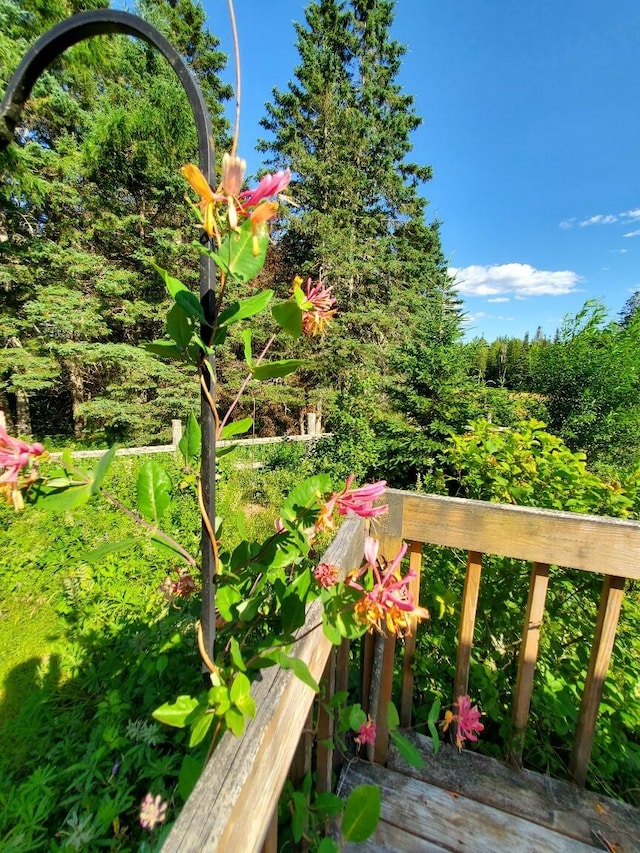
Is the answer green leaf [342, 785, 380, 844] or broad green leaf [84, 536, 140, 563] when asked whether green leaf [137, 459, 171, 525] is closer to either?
broad green leaf [84, 536, 140, 563]

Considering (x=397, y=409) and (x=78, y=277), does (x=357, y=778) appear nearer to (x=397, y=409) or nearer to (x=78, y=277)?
(x=397, y=409)

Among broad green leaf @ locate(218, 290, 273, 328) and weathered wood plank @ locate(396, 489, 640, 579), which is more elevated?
broad green leaf @ locate(218, 290, 273, 328)

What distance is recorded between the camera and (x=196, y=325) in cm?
44

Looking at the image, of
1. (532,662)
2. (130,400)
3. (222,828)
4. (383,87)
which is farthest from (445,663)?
(383,87)

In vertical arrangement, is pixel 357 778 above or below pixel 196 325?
below

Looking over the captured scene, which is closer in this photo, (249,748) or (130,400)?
(249,748)

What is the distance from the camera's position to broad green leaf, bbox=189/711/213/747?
1.40 feet

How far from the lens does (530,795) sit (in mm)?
980

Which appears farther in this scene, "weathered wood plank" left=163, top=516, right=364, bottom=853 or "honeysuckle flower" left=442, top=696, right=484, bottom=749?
"honeysuckle flower" left=442, top=696, right=484, bottom=749

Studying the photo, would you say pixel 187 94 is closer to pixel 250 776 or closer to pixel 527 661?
pixel 250 776

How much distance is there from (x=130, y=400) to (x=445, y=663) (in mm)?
8003

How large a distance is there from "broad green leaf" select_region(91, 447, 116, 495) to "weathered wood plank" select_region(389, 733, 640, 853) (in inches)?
48.7

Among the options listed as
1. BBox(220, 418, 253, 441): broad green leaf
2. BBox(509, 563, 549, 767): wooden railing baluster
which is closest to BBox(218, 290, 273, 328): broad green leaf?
BBox(220, 418, 253, 441): broad green leaf

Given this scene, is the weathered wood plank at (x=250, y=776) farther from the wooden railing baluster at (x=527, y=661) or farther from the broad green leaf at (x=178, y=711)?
the wooden railing baluster at (x=527, y=661)
